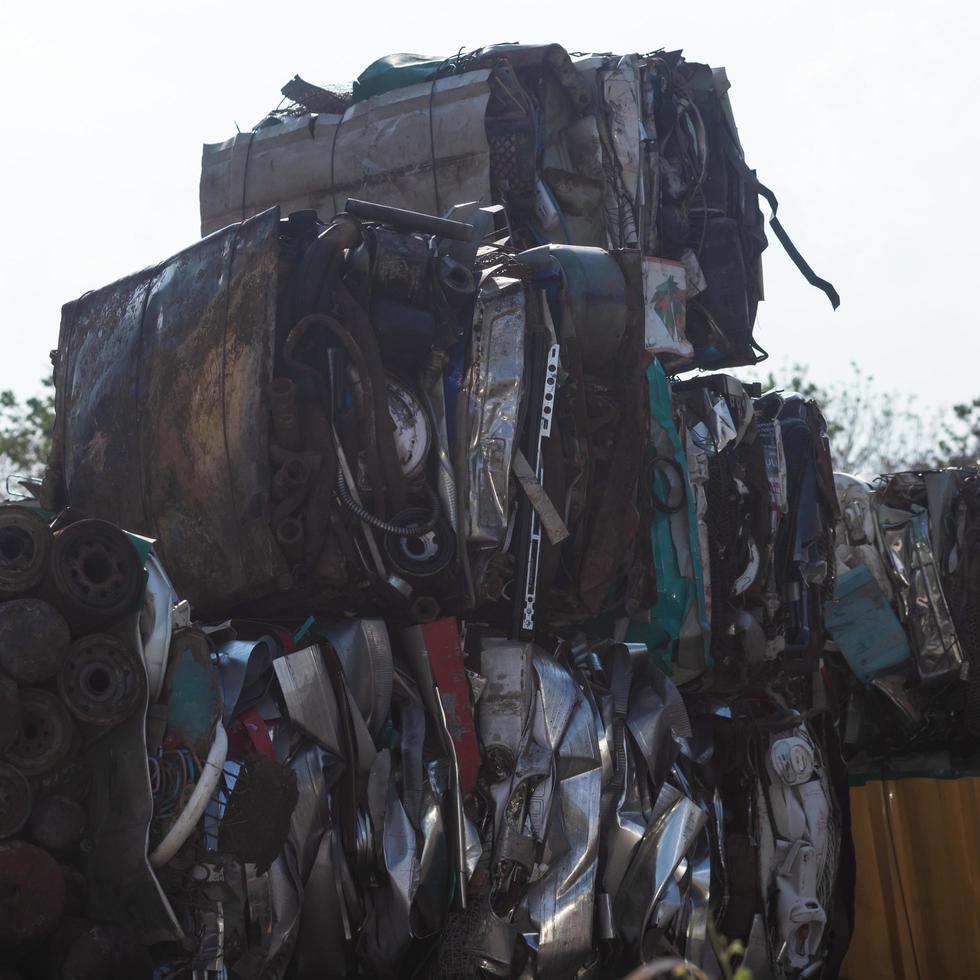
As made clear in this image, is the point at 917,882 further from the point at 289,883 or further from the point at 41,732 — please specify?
the point at 41,732

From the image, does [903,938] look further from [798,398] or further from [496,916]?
[496,916]

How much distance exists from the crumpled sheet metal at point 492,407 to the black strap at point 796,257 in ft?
10.1

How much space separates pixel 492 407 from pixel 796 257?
3461 mm

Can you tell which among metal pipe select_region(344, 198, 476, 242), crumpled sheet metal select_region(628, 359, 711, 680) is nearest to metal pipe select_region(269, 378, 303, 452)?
metal pipe select_region(344, 198, 476, 242)

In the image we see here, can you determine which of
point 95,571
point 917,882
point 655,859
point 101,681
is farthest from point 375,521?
point 917,882

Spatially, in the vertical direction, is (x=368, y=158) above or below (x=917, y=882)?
above

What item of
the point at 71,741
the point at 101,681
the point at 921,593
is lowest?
the point at 71,741

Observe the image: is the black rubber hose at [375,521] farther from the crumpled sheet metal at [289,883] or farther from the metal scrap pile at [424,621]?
the crumpled sheet metal at [289,883]

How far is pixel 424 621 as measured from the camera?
15.4 feet

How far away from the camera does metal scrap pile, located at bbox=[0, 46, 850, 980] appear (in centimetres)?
398

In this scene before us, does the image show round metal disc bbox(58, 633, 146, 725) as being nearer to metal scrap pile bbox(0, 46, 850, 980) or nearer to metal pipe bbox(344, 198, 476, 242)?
metal scrap pile bbox(0, 46, 850, 980)

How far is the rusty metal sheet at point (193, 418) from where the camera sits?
462cm

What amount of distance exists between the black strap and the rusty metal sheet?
3.67 m

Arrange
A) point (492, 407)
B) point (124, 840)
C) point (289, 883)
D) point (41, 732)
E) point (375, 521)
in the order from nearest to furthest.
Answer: point (41, 732), point (124, 840), point (289, 883), point (375, 521), point (492, 407)
